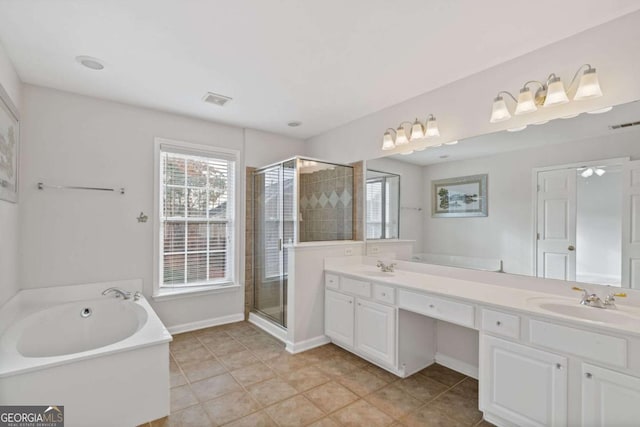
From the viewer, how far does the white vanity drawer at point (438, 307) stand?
203 cm

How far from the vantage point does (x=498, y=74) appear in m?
2.35

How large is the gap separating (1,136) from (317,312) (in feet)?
9.43

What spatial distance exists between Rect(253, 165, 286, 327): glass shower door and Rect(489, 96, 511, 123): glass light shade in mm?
2200

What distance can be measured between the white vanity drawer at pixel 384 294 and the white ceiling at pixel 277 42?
69.9 inches

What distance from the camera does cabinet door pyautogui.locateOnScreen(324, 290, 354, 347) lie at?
114 inches

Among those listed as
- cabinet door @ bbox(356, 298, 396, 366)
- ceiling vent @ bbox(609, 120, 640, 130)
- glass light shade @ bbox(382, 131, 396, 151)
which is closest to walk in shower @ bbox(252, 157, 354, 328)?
glass light shade @ bbox(382, 131, 396, 151)

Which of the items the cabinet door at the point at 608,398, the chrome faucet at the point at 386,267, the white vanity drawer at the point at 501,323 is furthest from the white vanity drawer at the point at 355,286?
the cabinet door at the point at 608,398

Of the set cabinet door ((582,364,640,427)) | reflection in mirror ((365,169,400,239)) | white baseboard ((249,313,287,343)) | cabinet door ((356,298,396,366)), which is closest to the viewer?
cabinet door ((582,364,640,427))

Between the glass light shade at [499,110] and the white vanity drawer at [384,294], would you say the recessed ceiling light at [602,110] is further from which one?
the white vanity drawer at [384,294]

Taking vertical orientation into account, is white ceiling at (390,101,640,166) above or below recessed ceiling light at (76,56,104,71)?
below

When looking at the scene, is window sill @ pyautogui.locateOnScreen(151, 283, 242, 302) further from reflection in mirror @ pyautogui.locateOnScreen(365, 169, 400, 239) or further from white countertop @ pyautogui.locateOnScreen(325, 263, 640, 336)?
reflection in mirror @ pyautogui.locateOnScreen(365, 169, 400, 239)

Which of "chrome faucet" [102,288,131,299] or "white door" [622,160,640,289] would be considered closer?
"white door" [622,160,640,289]

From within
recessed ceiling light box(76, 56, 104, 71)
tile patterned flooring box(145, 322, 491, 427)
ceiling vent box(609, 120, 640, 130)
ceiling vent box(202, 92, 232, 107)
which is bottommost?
tile patterned flooring box(145, 322, 491, 427)

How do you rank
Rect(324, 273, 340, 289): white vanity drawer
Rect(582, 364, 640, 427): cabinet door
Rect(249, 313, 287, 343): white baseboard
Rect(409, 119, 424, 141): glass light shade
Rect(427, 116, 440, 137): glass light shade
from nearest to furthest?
Rect(582, 364, 640, 427): cabinet door < Rect(427, 116, 440, 137): glass light shade < Rect(409, 119, 424, 141): glass light shade < Rect(324, 273, 340, 289): white vanity drawer < Rect(249, 313, 287, 343): white baseboard
